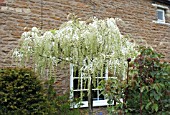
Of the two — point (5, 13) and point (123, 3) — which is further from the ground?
point (123, 3)

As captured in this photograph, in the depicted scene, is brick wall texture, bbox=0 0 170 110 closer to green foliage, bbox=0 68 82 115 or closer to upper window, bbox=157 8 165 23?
upper window, bbox=157 8 165 23

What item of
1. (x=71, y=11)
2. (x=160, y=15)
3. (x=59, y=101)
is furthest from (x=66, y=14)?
(x=160, y=15)

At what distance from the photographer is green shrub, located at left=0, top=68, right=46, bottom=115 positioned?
4578 millimetres

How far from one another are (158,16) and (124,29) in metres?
2.38

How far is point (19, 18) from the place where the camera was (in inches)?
237

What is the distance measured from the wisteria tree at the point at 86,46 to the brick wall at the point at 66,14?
1430 millimetres

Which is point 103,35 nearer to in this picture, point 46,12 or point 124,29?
point 46,12

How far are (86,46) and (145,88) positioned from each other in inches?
54.5

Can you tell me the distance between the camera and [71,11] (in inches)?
278

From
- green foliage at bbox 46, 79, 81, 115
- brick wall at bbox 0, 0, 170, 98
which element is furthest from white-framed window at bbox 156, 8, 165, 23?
green foliage at bbox 46, 79, 81, 115

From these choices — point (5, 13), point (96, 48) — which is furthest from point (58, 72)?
point (96, 48)

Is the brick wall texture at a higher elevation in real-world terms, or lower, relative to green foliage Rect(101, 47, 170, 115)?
higher

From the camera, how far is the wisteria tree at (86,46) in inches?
163

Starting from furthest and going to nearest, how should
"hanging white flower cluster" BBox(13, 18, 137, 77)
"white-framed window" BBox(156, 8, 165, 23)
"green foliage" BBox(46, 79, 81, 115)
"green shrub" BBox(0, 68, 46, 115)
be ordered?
1. "white-framed window" BBox(156, 8, 165, 23)
2. "green foliage" BBox(46, 79, 81, 115)
3. "green shrub" BBox(0, 68, 46, 115)
4. "hanging white flower cluster" BBox(13, 18, 137, 77)
